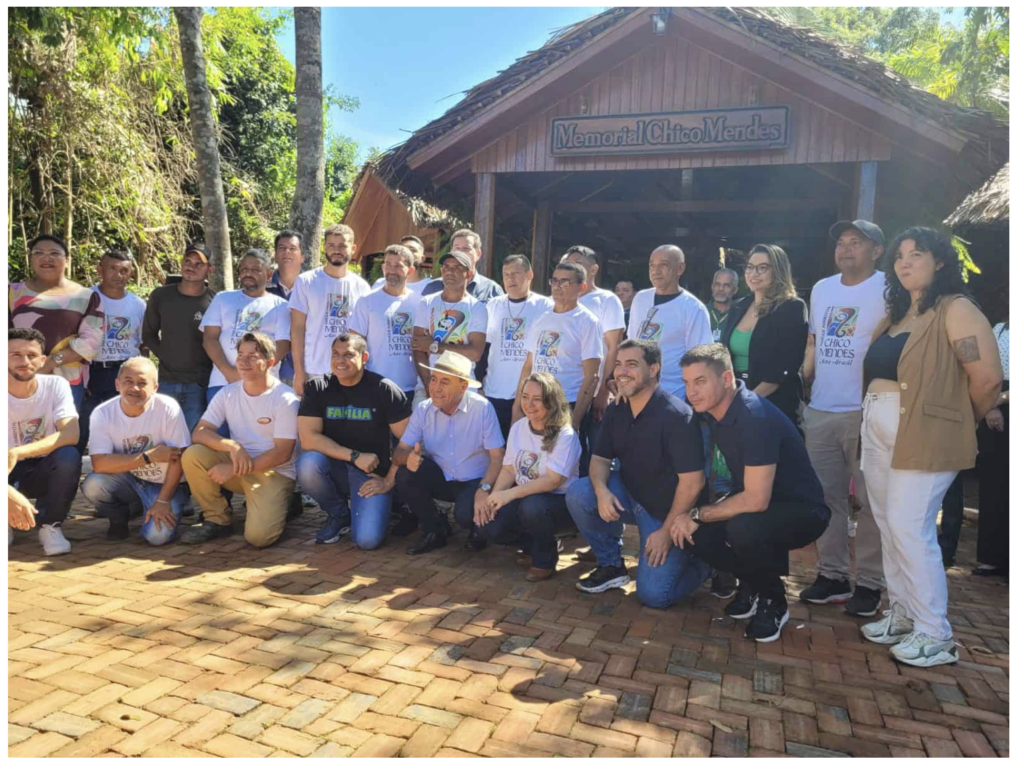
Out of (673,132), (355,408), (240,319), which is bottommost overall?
(355,408)

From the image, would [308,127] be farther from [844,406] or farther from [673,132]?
[844,406]

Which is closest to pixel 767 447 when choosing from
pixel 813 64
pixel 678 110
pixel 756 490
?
pixel 756 490

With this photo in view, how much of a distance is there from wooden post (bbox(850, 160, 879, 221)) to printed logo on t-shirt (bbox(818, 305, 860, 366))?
3710mm

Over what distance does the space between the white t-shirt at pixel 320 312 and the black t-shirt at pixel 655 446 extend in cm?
236

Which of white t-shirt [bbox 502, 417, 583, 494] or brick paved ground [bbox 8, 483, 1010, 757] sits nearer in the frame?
brick paved ground [bbox 8, 483, 1010, 757]

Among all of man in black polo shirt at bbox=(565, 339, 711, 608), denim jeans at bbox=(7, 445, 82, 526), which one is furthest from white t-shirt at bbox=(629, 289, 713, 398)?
denim jeans at bbox=(7, 445, 82, 526)

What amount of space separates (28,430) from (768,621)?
15.3 feet

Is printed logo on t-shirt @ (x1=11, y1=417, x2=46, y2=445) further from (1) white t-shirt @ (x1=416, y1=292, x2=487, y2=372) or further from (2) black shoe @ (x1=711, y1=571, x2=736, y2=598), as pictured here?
(2) black shoe @ (x1=711, y1=571, x2=736, y2=598)

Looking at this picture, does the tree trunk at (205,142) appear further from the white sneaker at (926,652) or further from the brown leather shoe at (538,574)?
the white sneaker at (926,652)

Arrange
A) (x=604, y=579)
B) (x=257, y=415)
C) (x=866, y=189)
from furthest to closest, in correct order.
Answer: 1. (x=866, y=189)
2. (x=257, y=415)
3. (x=604, y=579)

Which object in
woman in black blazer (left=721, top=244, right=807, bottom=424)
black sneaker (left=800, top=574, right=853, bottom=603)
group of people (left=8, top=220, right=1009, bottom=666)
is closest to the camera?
group of people (left=8, top=220, right=1009, bottom=666)

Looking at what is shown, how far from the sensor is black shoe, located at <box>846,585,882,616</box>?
402 cm

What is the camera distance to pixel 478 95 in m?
8.45

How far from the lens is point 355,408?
5.22 meters
